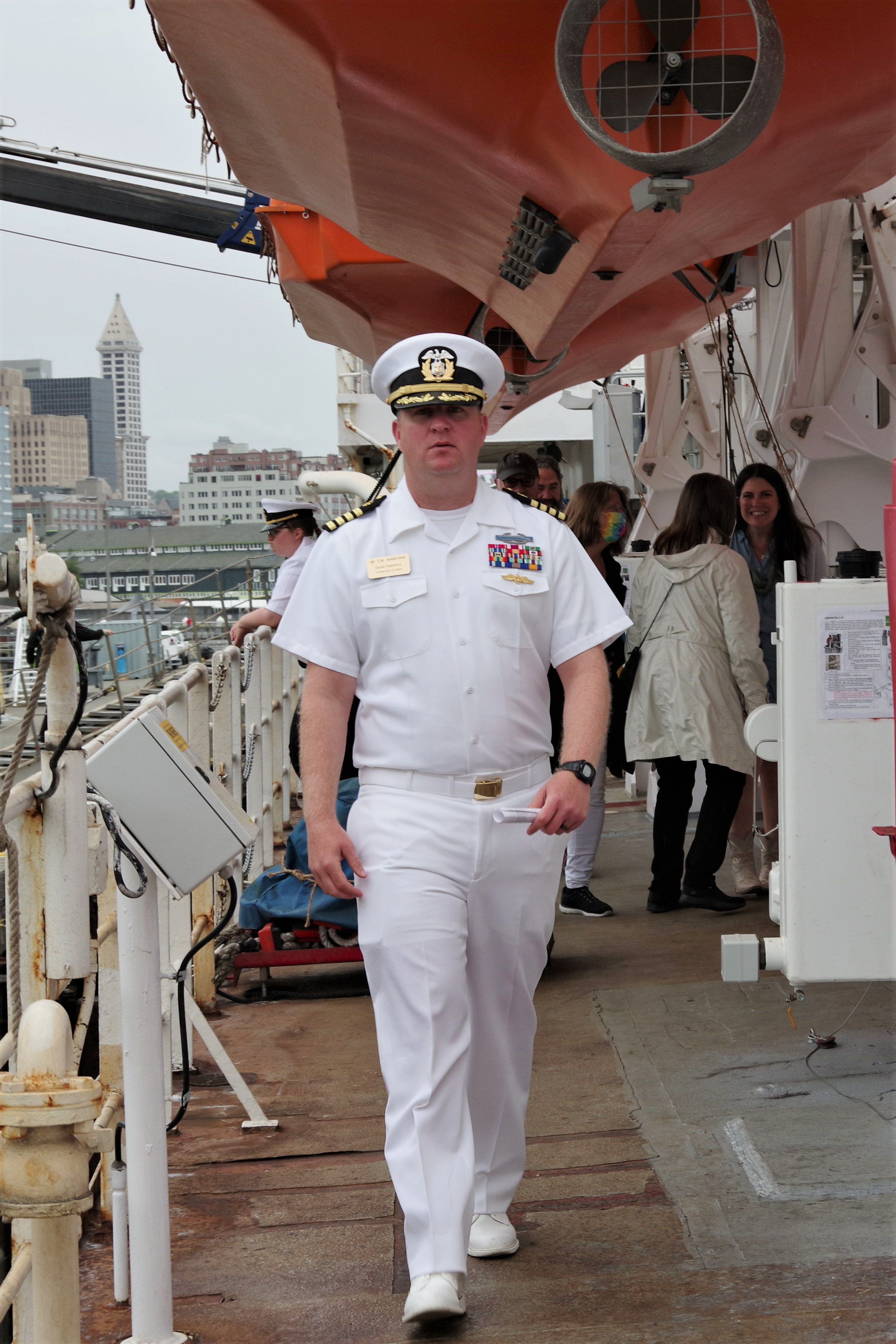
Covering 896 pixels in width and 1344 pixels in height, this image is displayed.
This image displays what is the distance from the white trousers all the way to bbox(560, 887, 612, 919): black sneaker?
3.12m

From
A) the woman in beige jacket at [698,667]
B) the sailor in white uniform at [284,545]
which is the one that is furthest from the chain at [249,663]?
the woman in beige jacket at [698,667]

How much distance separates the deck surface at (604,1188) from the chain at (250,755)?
5.33ft

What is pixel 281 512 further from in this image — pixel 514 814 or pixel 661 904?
pixel 514 814

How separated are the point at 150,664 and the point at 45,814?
43.4ft

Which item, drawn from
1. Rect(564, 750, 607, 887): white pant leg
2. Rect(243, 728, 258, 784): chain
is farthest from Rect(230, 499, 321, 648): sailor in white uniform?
Rect(564, 750, 607, 887): white pant leg

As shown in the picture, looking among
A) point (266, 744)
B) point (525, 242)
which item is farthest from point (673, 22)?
point (266, 744)

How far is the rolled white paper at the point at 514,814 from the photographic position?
116 inches

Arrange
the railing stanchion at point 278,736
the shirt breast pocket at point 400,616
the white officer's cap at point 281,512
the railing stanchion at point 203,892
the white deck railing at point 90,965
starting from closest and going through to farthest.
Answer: the white deck railing at point 90,965 < the shirt breast pocket at point 400,616 < the railing stanchion at point 203,892 < the white officer's cap at point 281,512 < the railing stanchion at point 278,736

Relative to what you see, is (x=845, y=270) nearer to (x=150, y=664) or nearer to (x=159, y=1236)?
(x=159, y=1236)

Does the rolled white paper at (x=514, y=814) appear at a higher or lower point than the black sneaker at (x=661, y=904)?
higher

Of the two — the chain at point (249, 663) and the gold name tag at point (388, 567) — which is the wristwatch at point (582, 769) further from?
the chain at point (249, 663)

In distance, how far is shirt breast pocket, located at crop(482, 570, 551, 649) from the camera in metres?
3.07

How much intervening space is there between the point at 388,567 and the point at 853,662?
42.6 inches

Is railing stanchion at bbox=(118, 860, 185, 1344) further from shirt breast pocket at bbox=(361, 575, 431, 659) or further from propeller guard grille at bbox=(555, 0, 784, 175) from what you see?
propeller guard grille at bbox=(555, 0, 784, 175)
